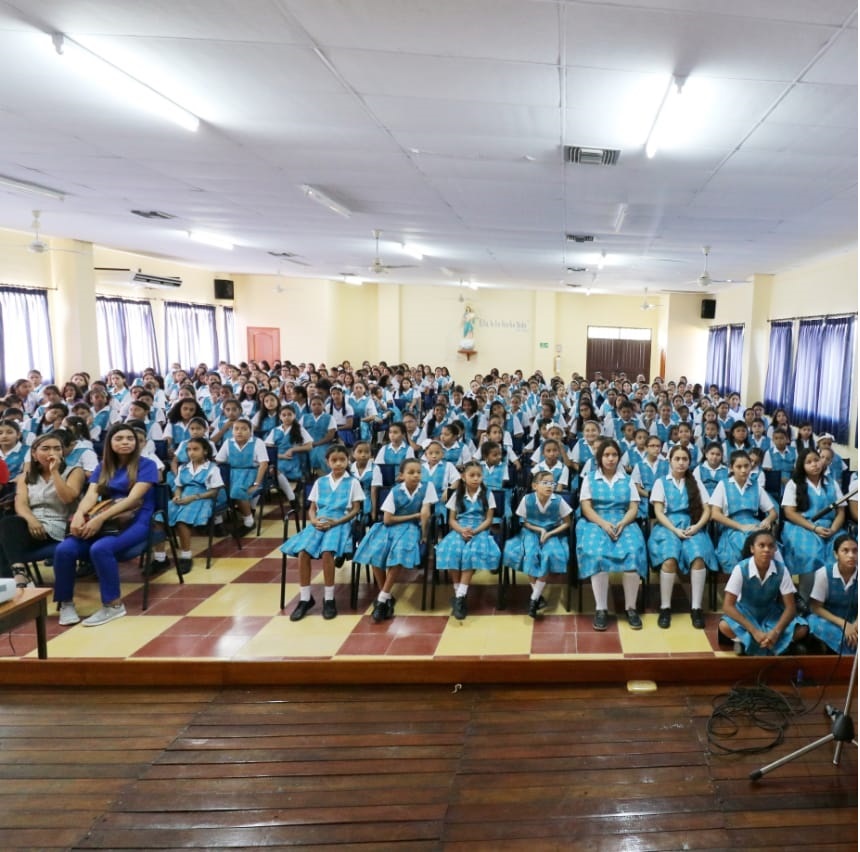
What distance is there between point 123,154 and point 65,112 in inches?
32.5

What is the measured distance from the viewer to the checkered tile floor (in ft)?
10.4

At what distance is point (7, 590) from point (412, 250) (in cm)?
731

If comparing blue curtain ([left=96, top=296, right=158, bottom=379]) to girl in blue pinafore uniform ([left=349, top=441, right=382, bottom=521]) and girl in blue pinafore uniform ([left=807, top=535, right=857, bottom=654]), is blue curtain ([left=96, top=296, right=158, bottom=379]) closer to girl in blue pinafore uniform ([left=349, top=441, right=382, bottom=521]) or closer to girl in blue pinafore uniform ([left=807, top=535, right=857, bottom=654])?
girl in blue pinafore uniform ([left=349, top=441, right=382, bottom=521])

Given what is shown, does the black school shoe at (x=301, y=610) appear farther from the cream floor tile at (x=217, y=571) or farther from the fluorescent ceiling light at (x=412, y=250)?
the fluorescent ceiling light at (x=412, y=250)

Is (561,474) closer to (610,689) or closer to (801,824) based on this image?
(610,689)

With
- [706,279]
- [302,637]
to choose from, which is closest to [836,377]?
[706,279]

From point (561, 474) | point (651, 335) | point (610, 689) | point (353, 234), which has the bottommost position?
point (610, 689)

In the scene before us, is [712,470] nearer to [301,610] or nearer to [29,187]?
[301,610]

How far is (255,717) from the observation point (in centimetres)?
275

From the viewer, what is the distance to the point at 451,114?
10.7ft

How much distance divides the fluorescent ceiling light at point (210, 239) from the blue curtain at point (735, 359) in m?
8.56

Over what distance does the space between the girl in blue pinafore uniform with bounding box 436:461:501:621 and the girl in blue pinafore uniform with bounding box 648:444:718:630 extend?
1021 mm

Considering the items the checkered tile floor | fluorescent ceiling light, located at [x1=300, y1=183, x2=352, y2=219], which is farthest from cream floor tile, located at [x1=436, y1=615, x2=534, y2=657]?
fluorescent ceiling light, located at [x1=300, y1=183, x2=352, y2=219]

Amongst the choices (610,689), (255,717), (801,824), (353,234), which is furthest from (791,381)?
(255,717)
